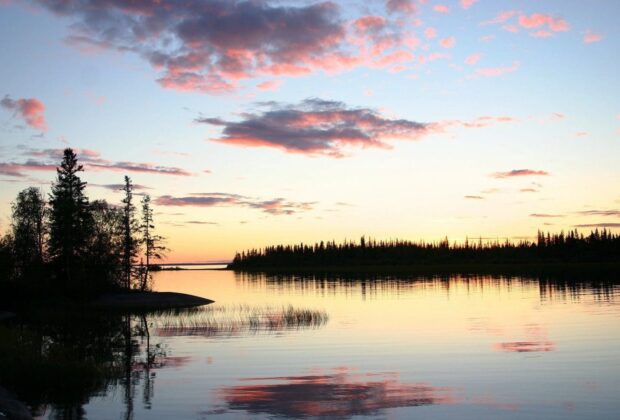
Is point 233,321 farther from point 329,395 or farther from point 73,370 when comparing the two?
point 329,395

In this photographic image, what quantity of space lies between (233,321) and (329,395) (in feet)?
114

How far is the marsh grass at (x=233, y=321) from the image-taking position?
5353 cm

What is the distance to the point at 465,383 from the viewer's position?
29625 mm

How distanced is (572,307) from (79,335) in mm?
50520

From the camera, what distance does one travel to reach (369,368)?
1348 inches

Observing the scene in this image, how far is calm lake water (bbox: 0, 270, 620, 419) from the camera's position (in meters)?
24.4

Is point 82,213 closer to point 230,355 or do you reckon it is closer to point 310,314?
point 310,314

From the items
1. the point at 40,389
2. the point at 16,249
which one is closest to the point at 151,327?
the point at 40,389

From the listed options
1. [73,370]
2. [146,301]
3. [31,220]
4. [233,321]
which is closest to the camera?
[73,370]

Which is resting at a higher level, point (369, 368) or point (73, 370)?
point (73, 370)

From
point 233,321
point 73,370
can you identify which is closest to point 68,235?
point 233,321

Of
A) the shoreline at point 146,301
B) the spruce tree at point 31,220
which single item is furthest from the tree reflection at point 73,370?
the spruce tree at point 31,220

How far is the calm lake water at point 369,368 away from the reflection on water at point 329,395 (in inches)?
2.0

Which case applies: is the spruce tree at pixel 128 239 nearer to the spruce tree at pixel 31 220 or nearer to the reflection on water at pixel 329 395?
the spruce tree at pixel 31 220
